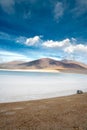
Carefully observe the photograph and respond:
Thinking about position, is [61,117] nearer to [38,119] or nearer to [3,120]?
[38,119]

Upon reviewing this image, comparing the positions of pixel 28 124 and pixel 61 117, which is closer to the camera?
pixel 28 124

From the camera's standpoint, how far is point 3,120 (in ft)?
26.9

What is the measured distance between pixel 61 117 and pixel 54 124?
1159 millimetres

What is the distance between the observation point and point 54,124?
24.2 feet

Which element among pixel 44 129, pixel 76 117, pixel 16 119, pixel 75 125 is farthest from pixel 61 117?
pixel 16 119

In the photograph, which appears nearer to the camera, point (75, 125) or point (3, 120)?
point (75, 125)

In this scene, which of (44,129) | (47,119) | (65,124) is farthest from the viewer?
(47,119)

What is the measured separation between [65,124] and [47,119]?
1184 mm

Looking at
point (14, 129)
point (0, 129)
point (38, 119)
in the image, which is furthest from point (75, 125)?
point (0, 129)

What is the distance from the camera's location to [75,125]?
7180 mm

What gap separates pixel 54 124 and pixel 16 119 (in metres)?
2.26

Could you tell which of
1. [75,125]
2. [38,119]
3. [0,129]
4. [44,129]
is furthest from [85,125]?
[0,129]

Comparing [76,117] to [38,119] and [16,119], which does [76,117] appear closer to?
[38,119]

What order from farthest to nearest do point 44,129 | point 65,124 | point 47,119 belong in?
point 47,119
point 65,124
point 44,129
